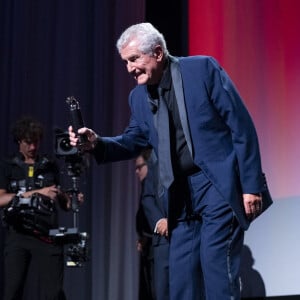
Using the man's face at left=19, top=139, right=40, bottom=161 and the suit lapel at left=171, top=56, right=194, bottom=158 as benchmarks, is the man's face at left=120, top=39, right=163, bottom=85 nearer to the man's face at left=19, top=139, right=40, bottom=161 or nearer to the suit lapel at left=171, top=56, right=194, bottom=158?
the suit lapel at left=171, top=56, right=194, bottom=158

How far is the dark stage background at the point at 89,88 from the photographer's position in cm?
434

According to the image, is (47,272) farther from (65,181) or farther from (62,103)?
(62,103)

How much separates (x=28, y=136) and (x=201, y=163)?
1759 mm

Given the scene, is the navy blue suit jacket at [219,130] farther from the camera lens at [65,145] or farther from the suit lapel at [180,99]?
the camera lens at [65,145]

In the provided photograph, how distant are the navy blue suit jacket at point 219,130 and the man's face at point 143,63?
2.3 inches

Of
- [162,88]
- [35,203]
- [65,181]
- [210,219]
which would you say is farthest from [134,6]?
[210,219]

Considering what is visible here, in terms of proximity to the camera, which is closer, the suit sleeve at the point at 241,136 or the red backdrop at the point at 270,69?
the suit sleeve at the point at 241,136

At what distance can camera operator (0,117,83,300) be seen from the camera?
3.36 meters

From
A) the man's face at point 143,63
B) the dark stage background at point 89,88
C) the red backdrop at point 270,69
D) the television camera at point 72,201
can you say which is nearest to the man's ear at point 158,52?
the man's face at point 143,63

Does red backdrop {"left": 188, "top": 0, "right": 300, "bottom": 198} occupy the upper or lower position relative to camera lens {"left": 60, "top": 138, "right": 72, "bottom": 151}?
upper

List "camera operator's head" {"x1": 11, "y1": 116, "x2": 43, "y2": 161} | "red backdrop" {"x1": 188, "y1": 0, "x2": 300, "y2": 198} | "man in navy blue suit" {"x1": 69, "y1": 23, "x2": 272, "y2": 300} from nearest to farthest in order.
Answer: "man in navy blue suit" {"x1": 69, "y1": 23, "x2": 272, "y2": 300}
"camera operator's head" {"x1": 11, "y1": 116, "x2": 43, "y2": 161}
"red backdrop" {"x1": 188, "y1": 0, "x2": 300, "y2": 198}

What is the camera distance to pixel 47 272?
340 centimetres

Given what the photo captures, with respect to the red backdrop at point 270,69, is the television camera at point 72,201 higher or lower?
lower

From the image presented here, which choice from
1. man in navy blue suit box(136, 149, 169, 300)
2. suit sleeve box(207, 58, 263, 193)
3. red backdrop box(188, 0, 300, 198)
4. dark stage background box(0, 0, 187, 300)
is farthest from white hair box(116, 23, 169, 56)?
dark stage background box(0, 0, 187, 300)
